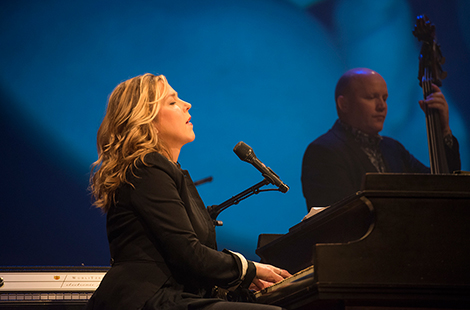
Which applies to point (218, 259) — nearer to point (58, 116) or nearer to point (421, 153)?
point (58, 116)

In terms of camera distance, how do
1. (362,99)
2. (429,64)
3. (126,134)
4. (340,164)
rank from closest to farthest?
1. (126,134)
2. (429,64)
3. (340,164)
4. (362,99)

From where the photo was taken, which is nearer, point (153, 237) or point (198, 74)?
point (153, 237)

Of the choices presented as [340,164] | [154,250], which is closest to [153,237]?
[154,250]

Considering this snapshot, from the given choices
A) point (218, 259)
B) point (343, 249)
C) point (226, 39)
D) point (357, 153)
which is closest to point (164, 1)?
point (226, 39)

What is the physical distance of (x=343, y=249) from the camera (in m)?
1.39

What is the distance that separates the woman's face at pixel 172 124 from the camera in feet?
6.89

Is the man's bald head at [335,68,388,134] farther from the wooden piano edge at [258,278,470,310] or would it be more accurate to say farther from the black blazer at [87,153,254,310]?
the wooden piano edge at [258,278,470,310]

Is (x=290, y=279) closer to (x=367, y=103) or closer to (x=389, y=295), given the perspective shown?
(x=389, y=295)

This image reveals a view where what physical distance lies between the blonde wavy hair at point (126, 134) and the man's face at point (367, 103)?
258cm

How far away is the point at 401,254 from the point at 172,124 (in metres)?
1.15

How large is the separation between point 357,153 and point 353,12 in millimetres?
1443

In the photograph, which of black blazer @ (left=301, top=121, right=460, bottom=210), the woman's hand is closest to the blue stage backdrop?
black blazer @ (left=301, top=121, right=460, bottom=210)

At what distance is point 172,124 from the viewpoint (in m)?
2.11

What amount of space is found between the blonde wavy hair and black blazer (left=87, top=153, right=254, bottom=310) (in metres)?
0.06
